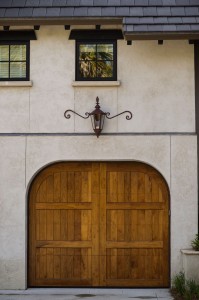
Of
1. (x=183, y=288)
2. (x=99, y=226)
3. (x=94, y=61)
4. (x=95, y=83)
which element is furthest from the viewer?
(x=99, y=226)

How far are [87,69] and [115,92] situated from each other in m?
0.71

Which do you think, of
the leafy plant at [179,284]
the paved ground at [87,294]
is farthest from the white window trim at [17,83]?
the leafy plant at [179,284]

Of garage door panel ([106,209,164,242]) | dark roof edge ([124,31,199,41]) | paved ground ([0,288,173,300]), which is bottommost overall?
paved ground ([0,288,173,300])

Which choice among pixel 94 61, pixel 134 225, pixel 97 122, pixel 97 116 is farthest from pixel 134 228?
pixel 94 61

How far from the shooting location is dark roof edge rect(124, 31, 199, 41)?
34.1 feet

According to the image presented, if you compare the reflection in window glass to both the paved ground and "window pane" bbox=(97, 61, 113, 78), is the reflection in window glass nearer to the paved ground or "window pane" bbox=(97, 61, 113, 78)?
"window pane" bbox=(97, 61, 113, 78)

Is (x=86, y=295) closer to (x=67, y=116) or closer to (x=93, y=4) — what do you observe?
(x=67, y=116)

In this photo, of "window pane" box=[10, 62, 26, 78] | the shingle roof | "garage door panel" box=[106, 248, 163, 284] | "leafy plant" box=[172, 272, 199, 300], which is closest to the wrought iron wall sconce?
"window pane" box=[10, 62, 26, 78]

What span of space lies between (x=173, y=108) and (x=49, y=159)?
2590 millimetres

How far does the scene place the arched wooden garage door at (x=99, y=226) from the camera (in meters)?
11.4

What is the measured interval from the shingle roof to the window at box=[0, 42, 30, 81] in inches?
29.8

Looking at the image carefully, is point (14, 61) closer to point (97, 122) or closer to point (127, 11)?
point (97, 122)

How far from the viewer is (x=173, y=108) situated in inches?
440

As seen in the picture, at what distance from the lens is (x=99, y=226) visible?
11.4 meters
